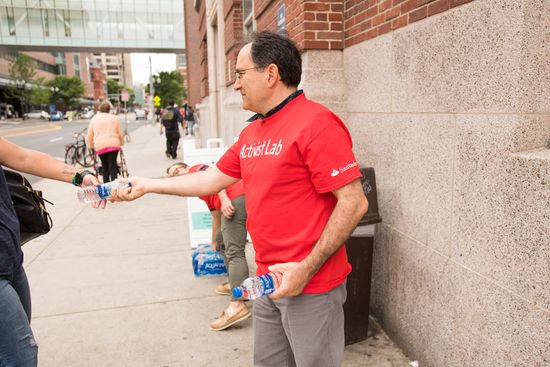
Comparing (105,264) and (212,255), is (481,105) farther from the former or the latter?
(105,264)

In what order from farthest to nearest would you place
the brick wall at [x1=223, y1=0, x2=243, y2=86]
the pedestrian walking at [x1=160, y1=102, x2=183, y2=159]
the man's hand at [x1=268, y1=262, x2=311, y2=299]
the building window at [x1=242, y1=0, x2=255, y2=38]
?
the pedestrian walking at [x1=160, y1=102, x2=183, y2=159] → the brick wall at [x1=223, y1=0, x2=243, y2=86] → the building window at [x1=242, y1=0, x2=255, y2=38] → the man's hand at [x1=268, y1=262, x2=311, y2=299]

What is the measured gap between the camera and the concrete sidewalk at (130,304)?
11.8ft

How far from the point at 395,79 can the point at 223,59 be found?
30.6ft

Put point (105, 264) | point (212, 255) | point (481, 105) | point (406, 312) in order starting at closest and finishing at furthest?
point (481, 105) < point (406, 312) < point (212, 255) < point (105, 264)

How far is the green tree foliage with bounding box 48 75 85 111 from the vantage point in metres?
87.4

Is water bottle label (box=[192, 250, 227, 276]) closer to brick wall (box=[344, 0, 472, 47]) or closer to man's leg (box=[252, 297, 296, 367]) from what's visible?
brick wall (box=[344, 0, 472, 47])

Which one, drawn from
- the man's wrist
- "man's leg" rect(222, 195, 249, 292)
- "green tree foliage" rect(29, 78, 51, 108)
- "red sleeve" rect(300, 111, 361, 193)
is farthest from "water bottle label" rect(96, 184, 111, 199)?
"green tree foliage" rect(29, 78, 51, 108)

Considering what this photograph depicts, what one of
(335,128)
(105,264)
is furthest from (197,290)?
(335,128)

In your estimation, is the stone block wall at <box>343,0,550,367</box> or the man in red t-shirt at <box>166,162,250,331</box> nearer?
the stone block wall at <box>343,0,550,367</box>

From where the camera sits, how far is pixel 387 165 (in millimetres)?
3656

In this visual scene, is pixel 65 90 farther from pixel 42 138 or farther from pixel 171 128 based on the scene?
pixel 171 128

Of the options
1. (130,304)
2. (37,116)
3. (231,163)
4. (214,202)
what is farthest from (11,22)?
(231,163)

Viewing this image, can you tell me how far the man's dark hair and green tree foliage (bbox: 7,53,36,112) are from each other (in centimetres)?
8363

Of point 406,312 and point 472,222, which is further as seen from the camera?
point 406,312
